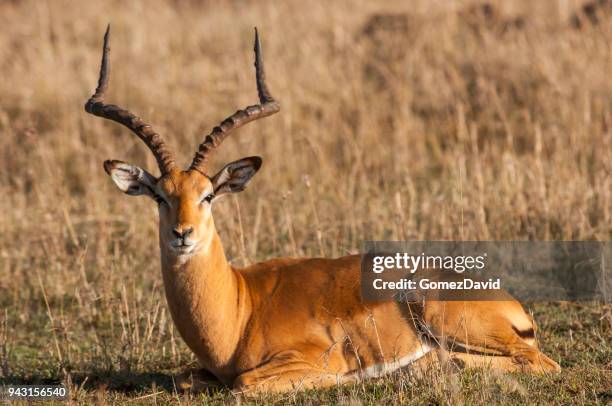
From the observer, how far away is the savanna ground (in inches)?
328

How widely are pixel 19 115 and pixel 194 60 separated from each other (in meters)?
3.42

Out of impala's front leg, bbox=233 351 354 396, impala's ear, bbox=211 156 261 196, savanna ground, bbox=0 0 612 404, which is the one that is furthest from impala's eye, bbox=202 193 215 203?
savanna ground, bbox=0 0 612 404

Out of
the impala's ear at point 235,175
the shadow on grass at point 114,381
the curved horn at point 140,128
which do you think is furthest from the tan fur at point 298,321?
the shadow on grass at point 114,381

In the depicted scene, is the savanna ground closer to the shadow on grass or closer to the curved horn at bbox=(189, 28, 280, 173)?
the shadow on grass

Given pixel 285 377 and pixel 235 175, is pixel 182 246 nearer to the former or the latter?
pixel 235 175

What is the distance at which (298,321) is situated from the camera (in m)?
7.49

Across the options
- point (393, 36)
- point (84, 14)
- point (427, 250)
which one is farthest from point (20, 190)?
point (84, 14)

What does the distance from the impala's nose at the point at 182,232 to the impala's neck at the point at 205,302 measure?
28cm

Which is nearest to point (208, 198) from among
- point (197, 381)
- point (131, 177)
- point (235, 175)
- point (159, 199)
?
point (159, 199)

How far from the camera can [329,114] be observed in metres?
15.3

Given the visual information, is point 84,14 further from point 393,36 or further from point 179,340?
point 179,340

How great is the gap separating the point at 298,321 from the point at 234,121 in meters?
1.46

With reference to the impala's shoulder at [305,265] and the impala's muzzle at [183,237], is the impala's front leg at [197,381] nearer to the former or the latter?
the impala's shoulder at [305,265]

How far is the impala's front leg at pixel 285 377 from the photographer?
6938 millimetres
